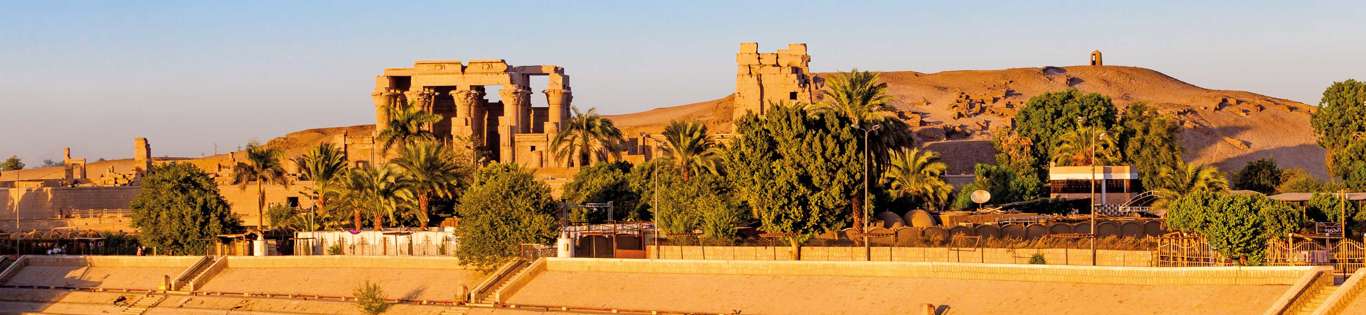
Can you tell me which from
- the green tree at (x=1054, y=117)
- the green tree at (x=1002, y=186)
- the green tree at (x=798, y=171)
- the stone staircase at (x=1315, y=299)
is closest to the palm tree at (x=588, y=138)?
the green tree at (x=1002, y=186)

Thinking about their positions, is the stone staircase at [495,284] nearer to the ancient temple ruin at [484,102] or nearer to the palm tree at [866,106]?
the palm tree at [866,106]

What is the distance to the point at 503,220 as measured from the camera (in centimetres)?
6212

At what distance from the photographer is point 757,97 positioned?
3907 inches

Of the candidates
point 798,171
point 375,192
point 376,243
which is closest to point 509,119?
point 375,192

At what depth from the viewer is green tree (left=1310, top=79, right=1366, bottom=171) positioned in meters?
96.0

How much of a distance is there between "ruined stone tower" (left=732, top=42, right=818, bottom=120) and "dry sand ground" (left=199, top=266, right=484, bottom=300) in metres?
37.1

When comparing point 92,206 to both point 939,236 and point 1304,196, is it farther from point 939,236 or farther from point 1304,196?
point 1304,196

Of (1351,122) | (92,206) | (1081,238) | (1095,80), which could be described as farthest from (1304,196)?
(1095,80)

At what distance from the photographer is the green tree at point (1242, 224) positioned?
169 feet

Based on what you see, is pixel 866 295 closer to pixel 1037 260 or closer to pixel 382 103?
pixel 1037 260

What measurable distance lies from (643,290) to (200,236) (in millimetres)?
24744

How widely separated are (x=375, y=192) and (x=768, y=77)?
1204 inches

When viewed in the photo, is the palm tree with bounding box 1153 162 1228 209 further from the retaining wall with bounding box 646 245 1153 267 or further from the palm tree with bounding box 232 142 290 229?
the palm tree with bounding box 232 142 290 229

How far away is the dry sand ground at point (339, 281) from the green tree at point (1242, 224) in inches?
841
